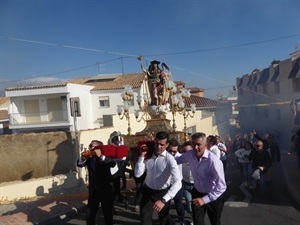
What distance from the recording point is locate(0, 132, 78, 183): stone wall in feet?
33.9

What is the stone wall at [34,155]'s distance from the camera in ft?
33.9

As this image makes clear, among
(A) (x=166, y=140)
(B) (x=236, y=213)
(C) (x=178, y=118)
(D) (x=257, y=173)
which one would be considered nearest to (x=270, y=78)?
(C) (x=178, y=118)

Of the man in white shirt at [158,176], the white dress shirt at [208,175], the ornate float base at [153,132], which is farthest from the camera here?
the ornate float base at [153,132]

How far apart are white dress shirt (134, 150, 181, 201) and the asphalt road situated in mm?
1906

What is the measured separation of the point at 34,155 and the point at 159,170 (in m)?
7.72

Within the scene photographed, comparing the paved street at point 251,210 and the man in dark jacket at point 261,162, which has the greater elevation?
the man in dark jacket at point 261,162

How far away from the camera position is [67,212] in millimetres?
6449

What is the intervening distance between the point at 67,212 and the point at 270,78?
78.4 feet

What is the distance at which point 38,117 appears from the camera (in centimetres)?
2670

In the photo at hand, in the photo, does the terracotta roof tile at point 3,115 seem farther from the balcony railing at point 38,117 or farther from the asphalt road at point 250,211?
the asphalt road at point 250,211

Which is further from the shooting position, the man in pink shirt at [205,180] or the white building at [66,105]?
the white building at [66,105]

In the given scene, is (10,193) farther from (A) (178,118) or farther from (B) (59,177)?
(A) (178,118)

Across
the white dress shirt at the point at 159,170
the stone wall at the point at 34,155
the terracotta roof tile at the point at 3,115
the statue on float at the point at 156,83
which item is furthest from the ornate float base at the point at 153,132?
the terracotta roof tile at the point at 3,115

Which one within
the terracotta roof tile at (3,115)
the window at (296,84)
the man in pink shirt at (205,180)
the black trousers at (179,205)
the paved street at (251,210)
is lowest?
the paved street at (251,210)
